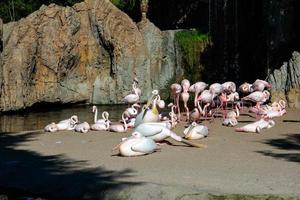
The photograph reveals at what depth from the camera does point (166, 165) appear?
23.9 ft

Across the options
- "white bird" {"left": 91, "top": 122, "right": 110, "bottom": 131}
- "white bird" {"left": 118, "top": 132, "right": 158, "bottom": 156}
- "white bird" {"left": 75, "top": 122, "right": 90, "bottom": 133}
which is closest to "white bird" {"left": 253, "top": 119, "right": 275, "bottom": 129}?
"white bird" {"left": 91, "top": 122, "right": 110, "bottom": 131}

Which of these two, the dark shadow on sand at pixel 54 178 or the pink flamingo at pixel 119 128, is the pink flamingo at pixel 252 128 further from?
the dark shadow on sand at pixel 54 178

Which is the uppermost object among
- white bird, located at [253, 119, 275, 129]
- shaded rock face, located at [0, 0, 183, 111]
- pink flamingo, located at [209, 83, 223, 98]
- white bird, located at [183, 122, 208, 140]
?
shaded rock face, located at [0, 0, 183, 111]

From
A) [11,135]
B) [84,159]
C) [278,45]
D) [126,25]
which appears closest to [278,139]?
[84,159]

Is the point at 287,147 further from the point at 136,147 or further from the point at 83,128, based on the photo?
the point at 83,128

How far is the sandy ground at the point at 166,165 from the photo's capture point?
6129 millimetres

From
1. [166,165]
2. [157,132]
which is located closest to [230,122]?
[157,132]

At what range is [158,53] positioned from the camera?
2373 centimetres

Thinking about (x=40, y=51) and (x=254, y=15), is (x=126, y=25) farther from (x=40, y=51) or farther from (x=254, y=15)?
(x=254, y=15)

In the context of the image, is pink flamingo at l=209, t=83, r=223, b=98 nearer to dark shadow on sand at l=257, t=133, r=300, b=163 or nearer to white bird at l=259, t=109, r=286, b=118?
white bird at l=259, t=109, r=286, b=118

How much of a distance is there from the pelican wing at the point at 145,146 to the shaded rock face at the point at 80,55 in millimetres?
13051

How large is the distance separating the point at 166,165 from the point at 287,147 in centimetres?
230

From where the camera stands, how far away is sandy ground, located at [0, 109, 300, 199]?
6.13m

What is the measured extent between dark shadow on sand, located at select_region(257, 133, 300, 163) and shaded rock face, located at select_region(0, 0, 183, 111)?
12679mm
